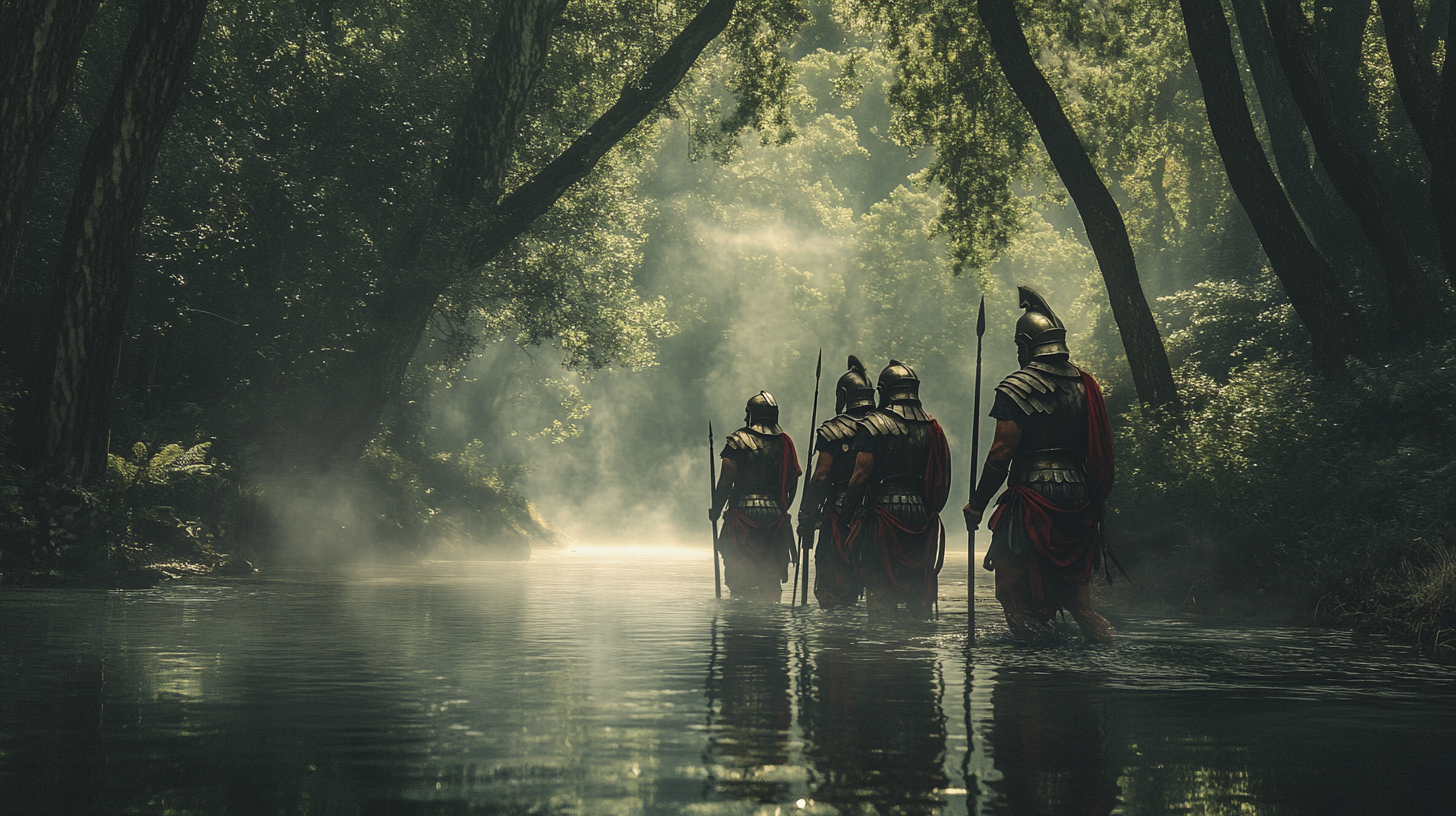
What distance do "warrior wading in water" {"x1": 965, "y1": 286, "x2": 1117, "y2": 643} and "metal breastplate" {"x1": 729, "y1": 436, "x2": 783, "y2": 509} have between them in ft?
19.8

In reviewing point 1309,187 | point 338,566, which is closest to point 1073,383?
point 1309,187

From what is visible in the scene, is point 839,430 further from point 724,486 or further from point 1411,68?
point 1411,68

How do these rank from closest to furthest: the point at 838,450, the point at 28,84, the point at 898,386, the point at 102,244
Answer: the point at 28,84, the point at 898,386, the point at 838,450, the point at 102,244

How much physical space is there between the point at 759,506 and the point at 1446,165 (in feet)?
26.4

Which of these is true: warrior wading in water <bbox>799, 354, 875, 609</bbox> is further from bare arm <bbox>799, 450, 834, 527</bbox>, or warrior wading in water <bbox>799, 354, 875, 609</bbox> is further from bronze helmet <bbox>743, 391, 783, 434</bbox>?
bronze helmet <bbox>743, 391, 783, 434</bbox>

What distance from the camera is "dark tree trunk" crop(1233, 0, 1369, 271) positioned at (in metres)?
20.9

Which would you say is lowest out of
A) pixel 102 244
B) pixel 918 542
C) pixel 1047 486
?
pixel 918 542

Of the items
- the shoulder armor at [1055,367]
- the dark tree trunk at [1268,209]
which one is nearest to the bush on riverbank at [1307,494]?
the dark tree trunk at [1268,209]

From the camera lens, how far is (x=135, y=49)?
16.2 metres

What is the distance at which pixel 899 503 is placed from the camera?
44.0 ft

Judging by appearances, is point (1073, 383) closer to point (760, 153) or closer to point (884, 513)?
point (884, 513)

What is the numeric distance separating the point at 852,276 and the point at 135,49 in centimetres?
5352

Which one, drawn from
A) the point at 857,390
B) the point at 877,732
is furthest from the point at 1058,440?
the point at 877,732

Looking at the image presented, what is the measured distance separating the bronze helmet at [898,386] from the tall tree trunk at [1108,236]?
5.08 meters
